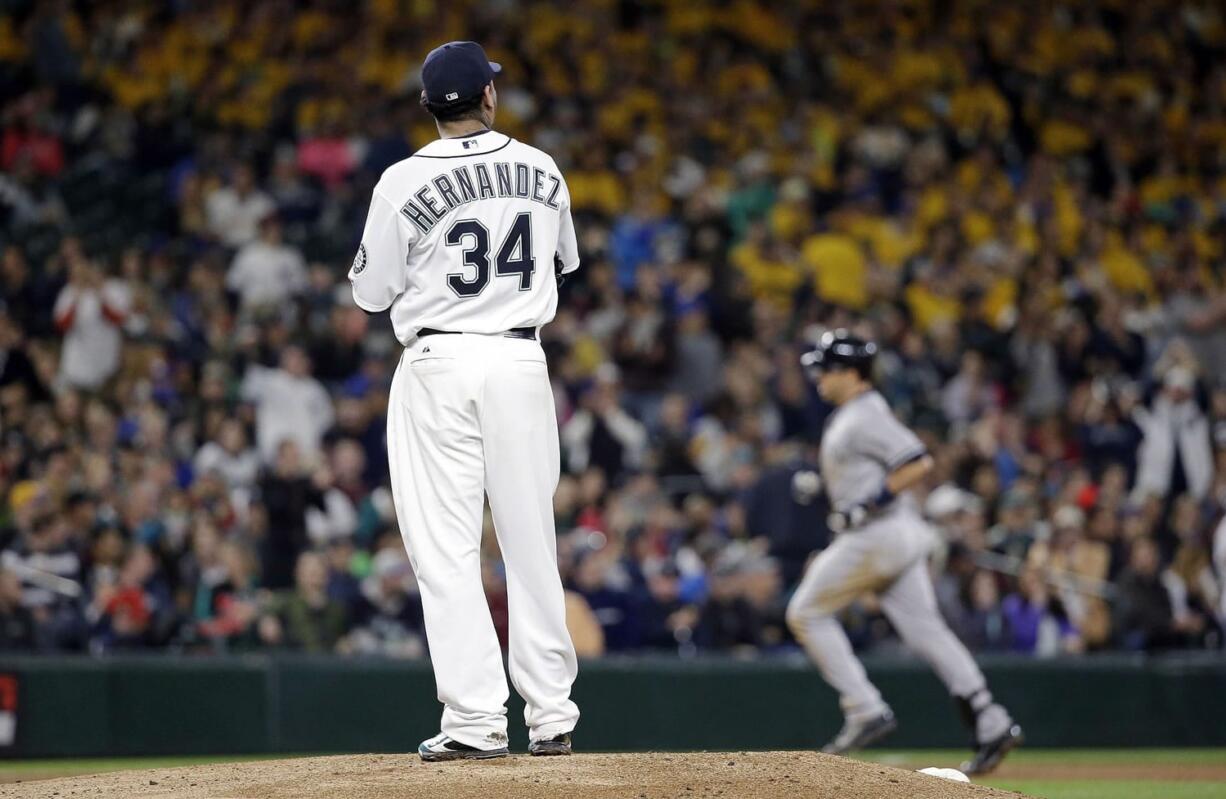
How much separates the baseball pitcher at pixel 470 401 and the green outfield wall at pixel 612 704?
568 centimetres

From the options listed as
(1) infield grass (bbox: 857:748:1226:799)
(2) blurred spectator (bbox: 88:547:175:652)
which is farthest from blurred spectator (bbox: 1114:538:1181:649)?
(2) blurred spectator (bbox: 88:547:175:652)

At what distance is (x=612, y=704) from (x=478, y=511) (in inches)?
241

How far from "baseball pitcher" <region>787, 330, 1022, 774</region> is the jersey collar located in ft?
13.0

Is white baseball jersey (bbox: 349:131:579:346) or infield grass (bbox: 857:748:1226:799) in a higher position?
white baseball jersey (bbox: 349:131:579:346)

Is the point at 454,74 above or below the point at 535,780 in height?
above

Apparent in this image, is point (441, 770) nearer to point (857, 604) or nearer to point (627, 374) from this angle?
point (857, 604)

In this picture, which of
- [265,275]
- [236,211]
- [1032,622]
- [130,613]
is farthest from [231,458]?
[1032,622]

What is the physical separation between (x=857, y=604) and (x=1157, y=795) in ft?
15.4

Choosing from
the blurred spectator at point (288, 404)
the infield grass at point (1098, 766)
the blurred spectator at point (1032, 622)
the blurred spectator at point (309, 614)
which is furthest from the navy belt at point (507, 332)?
the blurred spectator at point (288, 404)

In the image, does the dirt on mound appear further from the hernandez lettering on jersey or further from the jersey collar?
the jersey collar

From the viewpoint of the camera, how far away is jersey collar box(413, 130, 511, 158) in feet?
21.3

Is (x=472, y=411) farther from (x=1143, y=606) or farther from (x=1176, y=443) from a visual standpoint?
(x=1176, y=443)

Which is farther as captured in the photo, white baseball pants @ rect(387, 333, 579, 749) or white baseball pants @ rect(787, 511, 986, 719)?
white baseball pants @ rect(787, 511, 986, 719)

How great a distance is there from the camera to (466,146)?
6527mm
